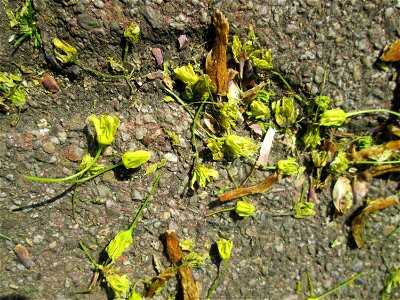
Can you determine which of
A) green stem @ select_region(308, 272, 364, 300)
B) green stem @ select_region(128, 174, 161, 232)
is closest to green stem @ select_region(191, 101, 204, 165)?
green stem @ select_region(128, 174, 161, 232)

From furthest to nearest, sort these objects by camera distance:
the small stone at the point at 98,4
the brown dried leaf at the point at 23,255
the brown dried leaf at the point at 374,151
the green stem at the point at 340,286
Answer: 1. the green stem at the point at 340,286
2. the brown dried leaf at the point at 374,151
3. the brown dried leaf at the point at 23,255
4. the small stone at the point at 98,4

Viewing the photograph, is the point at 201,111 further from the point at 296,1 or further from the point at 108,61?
the point at 296,1

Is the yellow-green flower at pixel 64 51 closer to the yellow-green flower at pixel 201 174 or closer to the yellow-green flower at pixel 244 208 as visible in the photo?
the yellow-green flower at pixel 201 174

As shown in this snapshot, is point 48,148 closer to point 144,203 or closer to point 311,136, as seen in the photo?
point 144,203

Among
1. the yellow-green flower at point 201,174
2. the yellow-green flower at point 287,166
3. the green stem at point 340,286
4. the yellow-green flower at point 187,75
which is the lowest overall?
the green stem at point 340,286

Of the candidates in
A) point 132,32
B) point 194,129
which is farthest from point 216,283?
point 132,32

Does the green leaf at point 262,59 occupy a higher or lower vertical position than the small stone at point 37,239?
higher

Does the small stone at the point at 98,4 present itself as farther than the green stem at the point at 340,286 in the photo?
No

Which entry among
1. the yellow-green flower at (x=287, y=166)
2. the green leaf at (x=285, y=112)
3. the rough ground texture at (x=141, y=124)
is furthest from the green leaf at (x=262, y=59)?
the yellow-green flower at (x=287, y=166)
